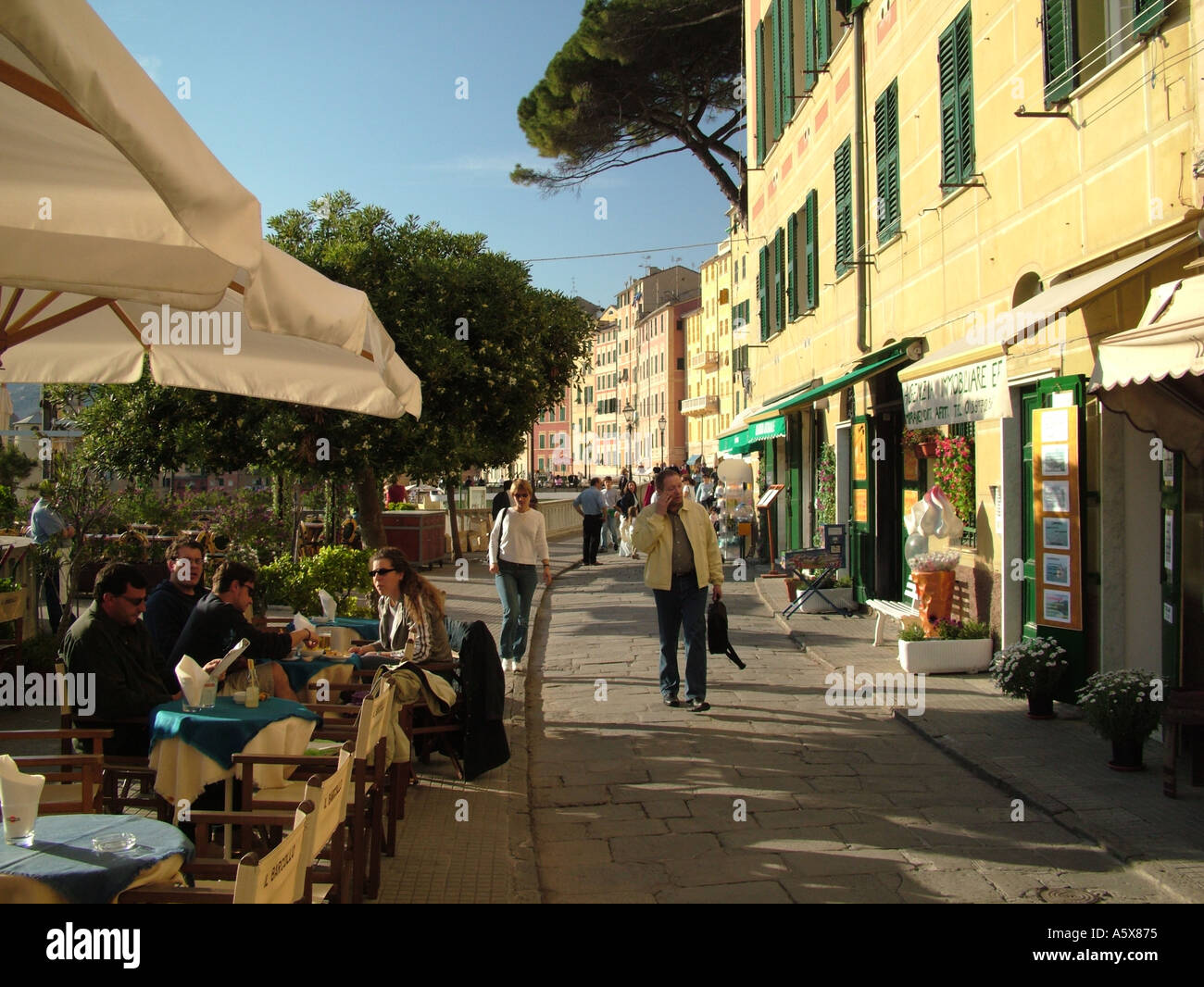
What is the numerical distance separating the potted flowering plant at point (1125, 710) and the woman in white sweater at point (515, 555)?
17.0ft

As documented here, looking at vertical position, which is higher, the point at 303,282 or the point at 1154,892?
the point at 303,282

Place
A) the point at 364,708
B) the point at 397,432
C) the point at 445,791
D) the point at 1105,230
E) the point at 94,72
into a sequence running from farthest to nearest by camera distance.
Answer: the point at 397,432, the point at 1105,230, the point at 445,791, the point at 364,708, the point at 94,72

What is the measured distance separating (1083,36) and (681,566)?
482cm

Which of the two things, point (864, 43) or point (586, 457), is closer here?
point (864, 43)

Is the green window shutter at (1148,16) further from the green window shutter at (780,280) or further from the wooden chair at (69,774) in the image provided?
the green window shutter at (780,280)

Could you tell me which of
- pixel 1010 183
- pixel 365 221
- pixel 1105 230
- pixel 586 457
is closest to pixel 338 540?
pixel 365 221

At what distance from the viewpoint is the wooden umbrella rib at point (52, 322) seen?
18.5ft

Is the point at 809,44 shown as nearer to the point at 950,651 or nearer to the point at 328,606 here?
the point at 950,651

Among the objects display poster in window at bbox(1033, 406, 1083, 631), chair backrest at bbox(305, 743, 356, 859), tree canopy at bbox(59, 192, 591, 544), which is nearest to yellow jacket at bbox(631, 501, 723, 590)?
display poster in window at bbox(1033, 406, 1083, 631)

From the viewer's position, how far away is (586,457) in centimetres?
10781


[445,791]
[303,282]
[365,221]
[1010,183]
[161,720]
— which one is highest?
[365,221]

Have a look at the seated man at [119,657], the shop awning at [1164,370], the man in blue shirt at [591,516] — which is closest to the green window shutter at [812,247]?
the man in blue shirt at [591,516]

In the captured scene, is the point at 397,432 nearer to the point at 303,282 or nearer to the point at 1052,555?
the point at 1052,555

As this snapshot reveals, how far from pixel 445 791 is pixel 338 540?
1178 cm
